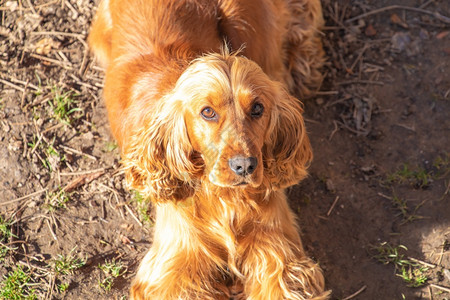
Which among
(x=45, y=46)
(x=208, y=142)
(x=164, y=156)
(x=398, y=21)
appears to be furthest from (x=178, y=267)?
(x=398, y=21)

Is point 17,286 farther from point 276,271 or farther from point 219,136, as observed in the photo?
point 219,136

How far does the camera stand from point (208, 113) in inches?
125

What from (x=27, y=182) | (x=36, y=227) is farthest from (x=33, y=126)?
(x=36, y=227)

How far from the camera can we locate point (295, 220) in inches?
172

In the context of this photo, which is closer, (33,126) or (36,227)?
(36,227)

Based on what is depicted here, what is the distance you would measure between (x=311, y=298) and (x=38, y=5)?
3.45 meters

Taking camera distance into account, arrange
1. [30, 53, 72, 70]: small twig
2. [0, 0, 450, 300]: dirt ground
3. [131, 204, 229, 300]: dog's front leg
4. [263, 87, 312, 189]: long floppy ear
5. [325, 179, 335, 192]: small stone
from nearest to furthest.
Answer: [263, 87, 312, 189]: long floppy ear → [131, 204, 229, 300]: dog's front leg → [0, 0, 450, 300]: dirt ground → [325, 179, 335, 192]: small stone → [30, 53, 72, 70]: small twig

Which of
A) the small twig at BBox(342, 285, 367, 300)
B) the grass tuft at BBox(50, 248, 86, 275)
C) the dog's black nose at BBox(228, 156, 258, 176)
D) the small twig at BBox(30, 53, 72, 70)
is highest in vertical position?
the dog's black nose at BBox(228, 156, 258, 176)

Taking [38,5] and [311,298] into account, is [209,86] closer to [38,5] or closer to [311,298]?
[311,298]

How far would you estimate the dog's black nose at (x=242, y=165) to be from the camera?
307cm

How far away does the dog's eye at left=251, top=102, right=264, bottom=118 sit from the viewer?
3219 millimetres

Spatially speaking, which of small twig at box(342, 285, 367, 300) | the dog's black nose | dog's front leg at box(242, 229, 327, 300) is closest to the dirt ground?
small twig at box(342, 285, 367, 300)

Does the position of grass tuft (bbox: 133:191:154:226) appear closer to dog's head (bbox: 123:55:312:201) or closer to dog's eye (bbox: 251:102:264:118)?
dog's head (bbox: 123:55:312:201)

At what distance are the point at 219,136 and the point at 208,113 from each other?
15 cm
